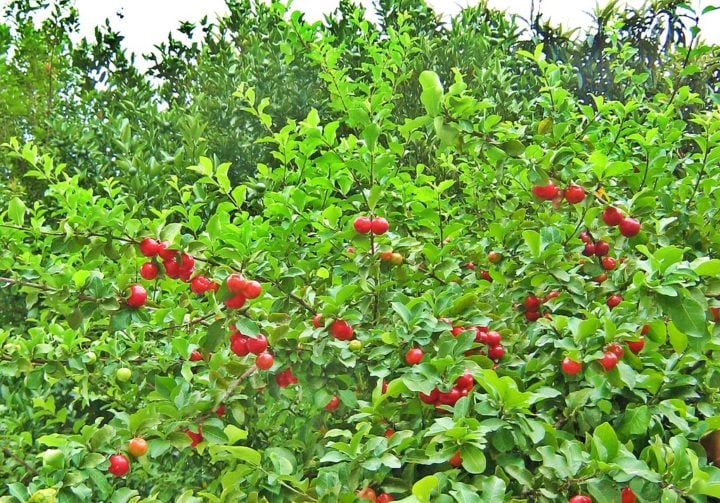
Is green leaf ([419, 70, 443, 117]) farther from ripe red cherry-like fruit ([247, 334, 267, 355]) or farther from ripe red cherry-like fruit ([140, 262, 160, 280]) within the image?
ripe red cherry-like fruit ([140, 262, 160, 280])

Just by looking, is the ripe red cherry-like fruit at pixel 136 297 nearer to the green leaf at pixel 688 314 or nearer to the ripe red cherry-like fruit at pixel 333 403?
the ripe red cherry-like fruit at pixel 333 403

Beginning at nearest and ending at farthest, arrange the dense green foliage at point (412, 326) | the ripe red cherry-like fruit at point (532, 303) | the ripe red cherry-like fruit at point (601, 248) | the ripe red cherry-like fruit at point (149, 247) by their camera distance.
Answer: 1. the dense green foliage at point (412, 326)
2. the ripe red cherry-like fruit at point (149, 247)
3. the ripe red cherry-like fruit at point (532, 303)
4. the ripe red cherry-like fruit at point (601, 248)

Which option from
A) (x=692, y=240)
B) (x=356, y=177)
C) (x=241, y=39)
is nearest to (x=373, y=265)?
(x=356, y=177)

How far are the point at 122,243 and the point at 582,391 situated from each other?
1512mm

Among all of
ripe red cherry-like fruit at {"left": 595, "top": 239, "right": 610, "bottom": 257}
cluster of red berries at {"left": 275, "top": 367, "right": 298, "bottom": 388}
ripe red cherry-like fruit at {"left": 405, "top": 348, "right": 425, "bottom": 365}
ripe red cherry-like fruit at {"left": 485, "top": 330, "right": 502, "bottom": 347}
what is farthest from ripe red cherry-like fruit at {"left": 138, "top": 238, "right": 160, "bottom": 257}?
ripe red cherry-like fruit at {"left": 595, "top": 239, "right": 610, "bottom": 257}

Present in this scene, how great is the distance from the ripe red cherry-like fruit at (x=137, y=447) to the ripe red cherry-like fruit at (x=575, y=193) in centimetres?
158

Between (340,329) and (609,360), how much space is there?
2.62 feet

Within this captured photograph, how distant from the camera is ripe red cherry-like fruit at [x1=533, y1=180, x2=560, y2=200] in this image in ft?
8.25

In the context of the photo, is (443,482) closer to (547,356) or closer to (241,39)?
(547,356)

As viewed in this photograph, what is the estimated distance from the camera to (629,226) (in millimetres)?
2434

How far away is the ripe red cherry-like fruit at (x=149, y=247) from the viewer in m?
2.25

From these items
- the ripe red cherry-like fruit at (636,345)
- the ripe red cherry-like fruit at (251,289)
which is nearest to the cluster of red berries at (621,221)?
the ripe red cherry-like fruit at (636,345)

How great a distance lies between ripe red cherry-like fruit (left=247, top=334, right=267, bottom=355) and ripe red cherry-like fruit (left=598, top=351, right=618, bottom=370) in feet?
3.20

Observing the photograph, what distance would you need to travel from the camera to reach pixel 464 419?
1.82 metres
